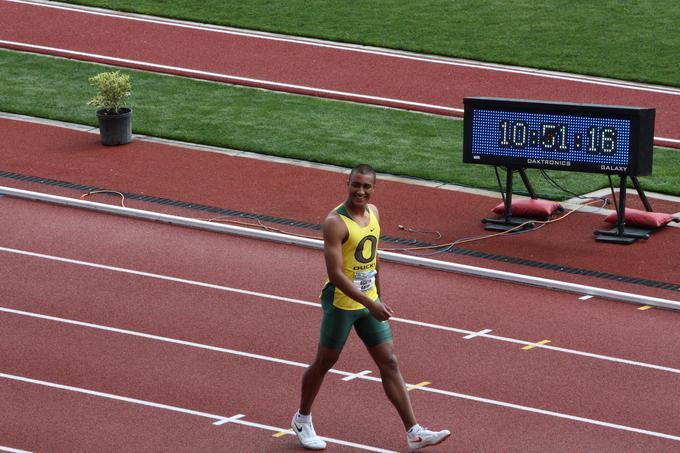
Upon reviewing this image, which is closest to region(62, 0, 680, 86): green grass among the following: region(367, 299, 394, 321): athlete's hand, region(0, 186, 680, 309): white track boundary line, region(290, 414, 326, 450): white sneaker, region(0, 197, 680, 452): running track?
region(0, 186, 680, 309): white track boundary line

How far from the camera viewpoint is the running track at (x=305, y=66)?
22406mm

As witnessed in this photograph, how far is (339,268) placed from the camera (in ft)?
31.8

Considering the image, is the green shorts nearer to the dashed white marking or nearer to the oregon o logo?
the oregon o logo

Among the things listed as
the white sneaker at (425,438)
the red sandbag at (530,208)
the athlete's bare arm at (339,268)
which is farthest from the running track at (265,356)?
the red sandbag at (530,208)

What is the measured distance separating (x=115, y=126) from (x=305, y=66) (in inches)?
230

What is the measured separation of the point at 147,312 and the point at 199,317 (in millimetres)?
505

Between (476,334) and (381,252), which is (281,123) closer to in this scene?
(381,252)

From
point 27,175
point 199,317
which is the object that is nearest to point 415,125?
point 27,175

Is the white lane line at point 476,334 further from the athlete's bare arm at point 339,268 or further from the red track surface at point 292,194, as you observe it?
the athlete's bare arm at point 339,268

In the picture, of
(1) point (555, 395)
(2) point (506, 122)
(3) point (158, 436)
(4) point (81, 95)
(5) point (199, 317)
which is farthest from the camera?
(4) point (81, 95)

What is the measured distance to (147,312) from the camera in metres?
13.0

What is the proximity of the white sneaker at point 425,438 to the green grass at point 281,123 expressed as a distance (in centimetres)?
779

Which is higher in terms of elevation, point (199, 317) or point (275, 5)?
point (275, 5)

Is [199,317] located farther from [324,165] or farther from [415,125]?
[415,125]
